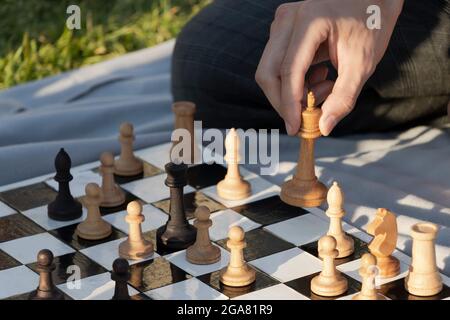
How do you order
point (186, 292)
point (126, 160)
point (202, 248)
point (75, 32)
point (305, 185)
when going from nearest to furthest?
point (186, 292) → point (202, 248) → point (305, 185) → point (126, 160) → point (75, 32)

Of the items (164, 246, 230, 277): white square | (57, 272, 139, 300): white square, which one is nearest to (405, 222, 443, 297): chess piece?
(164, 246, 230, 277): white square

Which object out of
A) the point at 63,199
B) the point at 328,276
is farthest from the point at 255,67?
the point at 328,276

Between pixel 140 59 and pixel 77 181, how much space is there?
1.07 m

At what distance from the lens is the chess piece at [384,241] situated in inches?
77.5

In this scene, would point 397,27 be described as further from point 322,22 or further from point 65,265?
point 65,265

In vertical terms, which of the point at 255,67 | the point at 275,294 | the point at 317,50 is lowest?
the point at 275,294

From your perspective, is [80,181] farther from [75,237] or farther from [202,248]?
[202,248]

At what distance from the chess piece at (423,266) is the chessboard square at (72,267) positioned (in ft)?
1.84

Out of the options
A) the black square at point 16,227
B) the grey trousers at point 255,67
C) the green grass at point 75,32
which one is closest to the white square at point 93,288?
the black square at point 16,227

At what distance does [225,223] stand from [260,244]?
0.13 meters

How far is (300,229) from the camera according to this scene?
7.18 feet

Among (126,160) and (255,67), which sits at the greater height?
(255,67)

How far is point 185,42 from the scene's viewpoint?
112 inches

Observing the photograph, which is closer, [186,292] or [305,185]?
[186,292]
